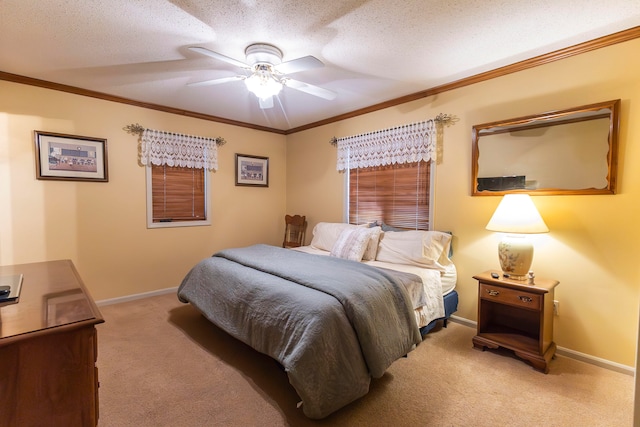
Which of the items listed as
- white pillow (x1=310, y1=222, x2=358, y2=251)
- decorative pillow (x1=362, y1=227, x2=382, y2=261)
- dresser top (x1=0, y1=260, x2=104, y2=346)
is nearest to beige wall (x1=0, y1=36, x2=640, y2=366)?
white pillow (x1=310, y1=222, x2=358, y2=251)

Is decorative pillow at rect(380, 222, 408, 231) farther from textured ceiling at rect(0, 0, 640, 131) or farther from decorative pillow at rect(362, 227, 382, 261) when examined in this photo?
textured ceiling at rect(0, 0, 640, 131)

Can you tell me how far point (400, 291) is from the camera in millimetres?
2207

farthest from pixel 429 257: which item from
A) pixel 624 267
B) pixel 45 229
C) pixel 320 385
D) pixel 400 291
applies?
pixel 45 229

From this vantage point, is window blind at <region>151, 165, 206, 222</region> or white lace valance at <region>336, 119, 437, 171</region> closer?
white lace valance at <region>336, 119, 437, 171</region>

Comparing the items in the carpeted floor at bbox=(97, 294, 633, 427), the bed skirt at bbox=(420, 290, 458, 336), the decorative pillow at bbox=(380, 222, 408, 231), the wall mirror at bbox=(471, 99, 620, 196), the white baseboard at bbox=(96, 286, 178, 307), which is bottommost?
the carpeted floor at bbox=(97, 294, 633, 427)

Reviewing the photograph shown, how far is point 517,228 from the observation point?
2.27m

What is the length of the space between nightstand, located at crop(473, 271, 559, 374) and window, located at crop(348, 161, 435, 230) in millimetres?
1019

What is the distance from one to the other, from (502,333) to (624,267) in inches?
38.6

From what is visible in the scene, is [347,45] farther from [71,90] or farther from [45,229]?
[45,229]

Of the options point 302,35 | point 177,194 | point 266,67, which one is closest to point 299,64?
point 302,35

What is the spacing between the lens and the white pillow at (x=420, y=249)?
2865mm

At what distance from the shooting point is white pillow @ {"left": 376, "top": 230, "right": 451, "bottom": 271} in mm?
2865

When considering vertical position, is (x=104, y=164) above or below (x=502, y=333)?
above

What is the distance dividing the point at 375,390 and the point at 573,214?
2.03 metres
